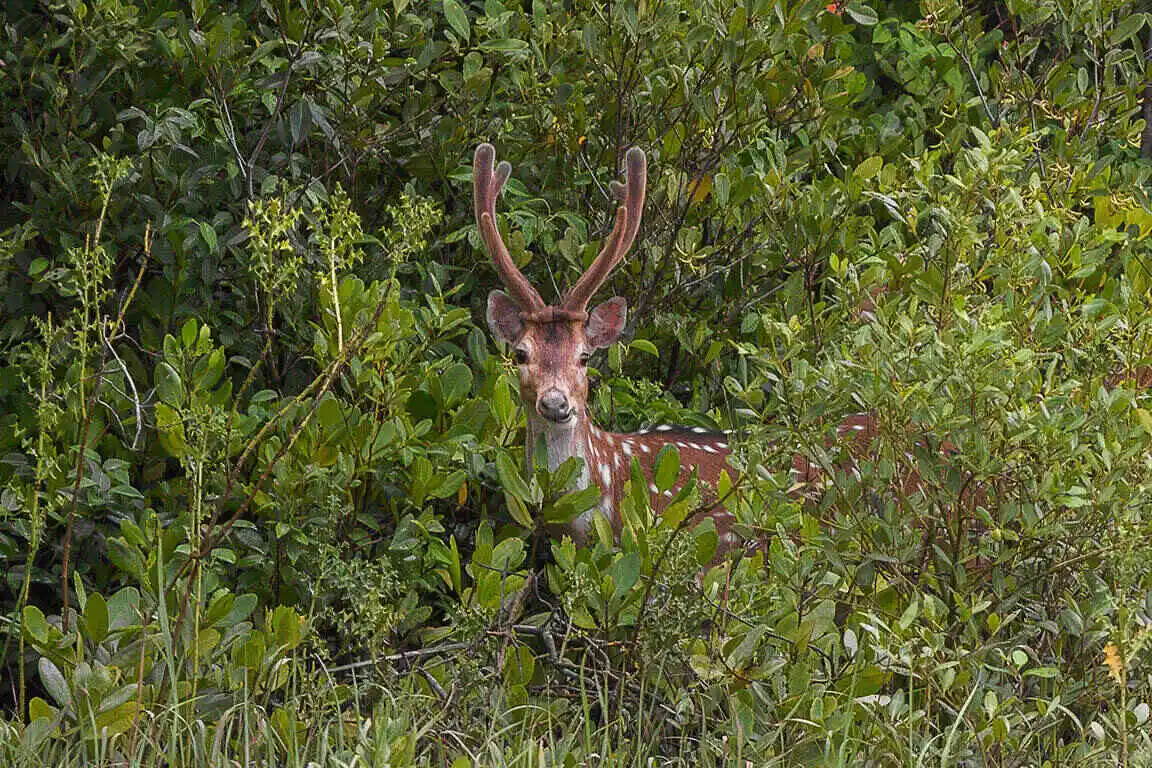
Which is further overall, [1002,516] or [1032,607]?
[1032,607]

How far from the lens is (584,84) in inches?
232

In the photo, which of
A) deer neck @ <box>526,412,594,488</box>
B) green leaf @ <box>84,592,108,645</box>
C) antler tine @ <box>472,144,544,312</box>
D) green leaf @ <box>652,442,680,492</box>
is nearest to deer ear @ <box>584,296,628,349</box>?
antler tine @ <box>472,144,544,312</box>

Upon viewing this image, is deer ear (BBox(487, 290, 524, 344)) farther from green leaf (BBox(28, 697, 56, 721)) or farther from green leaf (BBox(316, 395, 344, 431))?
green leaf (BBox(28, 697, 56, 721))

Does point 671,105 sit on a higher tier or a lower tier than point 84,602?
higher

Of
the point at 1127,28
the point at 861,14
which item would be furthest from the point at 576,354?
the point at 1127,28

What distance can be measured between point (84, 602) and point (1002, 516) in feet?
7.14

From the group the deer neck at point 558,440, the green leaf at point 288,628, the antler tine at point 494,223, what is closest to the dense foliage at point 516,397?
the green leaf at point 288,628

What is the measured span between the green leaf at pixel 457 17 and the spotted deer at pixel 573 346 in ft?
1.48

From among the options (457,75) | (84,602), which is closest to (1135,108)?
(457,75)

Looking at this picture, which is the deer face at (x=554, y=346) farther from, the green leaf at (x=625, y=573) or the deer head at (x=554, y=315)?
the green leaf at (x=625, y=573)

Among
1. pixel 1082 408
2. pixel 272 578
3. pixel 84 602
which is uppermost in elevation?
pixel 1082 408

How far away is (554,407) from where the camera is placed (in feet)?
17.2

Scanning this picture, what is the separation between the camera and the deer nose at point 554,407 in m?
5.23

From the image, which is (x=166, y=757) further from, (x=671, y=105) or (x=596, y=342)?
(x=671, y=105)
